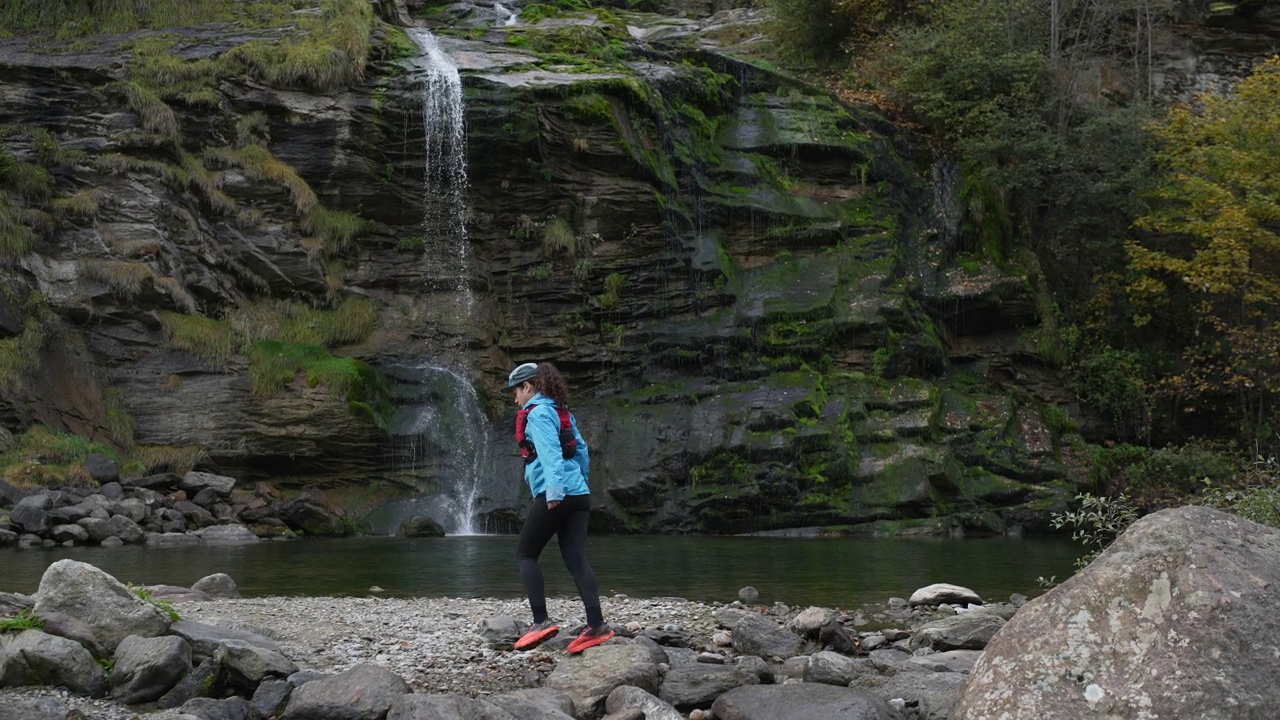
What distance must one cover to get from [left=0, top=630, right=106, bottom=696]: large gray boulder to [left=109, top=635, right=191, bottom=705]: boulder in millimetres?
111

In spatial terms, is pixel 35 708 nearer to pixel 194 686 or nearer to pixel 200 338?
pixel 194 686

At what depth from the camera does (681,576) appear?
1205cm

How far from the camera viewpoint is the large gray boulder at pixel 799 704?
4836mm

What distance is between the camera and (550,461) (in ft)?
20.6

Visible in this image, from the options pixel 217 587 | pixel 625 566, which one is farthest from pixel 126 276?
pixel 217 587

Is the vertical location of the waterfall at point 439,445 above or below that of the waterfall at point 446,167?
below

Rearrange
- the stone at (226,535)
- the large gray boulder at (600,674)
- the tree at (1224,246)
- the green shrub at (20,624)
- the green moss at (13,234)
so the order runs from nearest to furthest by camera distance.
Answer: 1. the large gray boulder at (600,674)
2. the green shrub at (20,624)
3. the stone at (226,535)
4. the green moss at (13,234)
5. the tree at (1224,246)

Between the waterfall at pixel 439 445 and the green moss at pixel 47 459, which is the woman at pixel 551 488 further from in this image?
the waterfall at pixel 439 445

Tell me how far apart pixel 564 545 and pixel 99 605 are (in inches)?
103

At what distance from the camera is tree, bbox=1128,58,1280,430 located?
847 inches

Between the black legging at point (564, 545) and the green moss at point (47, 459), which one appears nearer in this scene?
the black legging at point (564, 545)

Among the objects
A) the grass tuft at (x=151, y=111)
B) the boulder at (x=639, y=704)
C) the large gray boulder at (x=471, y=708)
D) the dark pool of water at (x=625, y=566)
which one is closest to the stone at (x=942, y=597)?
the dark pool of water at (x=625, y=566)

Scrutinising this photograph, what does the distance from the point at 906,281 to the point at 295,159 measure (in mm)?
14481

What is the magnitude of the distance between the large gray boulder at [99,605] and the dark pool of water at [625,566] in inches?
158
